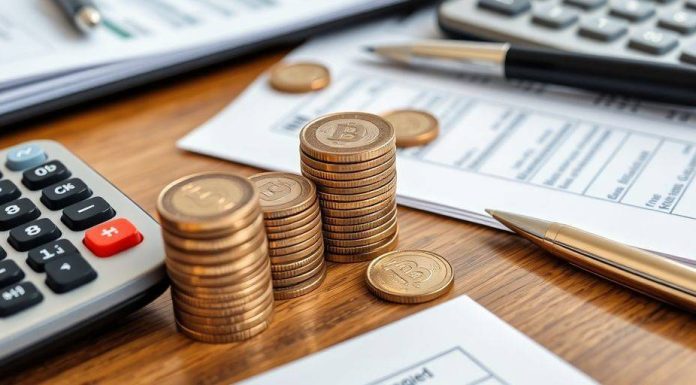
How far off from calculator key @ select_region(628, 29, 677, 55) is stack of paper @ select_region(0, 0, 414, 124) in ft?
0.68

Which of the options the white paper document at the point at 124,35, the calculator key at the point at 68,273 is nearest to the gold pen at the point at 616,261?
the calculator key at the point at 68,273

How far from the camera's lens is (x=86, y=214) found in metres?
0.41

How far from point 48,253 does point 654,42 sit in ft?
1.43

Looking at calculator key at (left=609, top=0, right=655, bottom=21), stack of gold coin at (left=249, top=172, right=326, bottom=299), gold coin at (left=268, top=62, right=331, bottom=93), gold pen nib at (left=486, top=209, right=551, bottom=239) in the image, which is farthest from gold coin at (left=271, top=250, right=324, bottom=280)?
calculator key at (left=609, top=0, right=655, bottom=21)

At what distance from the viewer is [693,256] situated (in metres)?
0.42

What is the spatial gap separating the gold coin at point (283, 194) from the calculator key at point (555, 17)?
31 centimetres

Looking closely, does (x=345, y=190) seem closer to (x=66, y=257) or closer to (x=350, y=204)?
(x=350, y=204)

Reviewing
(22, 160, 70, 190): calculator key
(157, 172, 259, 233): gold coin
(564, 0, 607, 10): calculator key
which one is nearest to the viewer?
(157, 172, 259, 233): gold coin

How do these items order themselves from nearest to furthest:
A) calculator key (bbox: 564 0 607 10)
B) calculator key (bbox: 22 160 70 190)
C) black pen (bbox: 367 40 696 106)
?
1. calculator key (bbox: 22 160 70 190)
2. black pen (bbox: 367 40 696 106)
3. calculator key (bbox: 564 0 607 10)

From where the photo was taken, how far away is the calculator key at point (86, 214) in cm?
41

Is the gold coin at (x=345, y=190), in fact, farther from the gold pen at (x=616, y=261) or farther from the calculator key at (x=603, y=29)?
the calculator key at (x=603, y=29)

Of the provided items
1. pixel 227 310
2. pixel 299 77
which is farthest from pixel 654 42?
pixel 227 310

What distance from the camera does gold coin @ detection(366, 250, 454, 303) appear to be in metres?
0.41

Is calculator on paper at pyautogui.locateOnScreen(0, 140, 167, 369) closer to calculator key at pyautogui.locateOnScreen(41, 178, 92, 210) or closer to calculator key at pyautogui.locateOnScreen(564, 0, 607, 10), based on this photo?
calculator key at pyautogui.locateOnScreen(41, 178, 92, 210)
